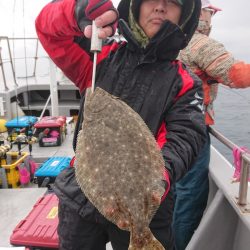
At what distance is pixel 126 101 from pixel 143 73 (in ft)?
0.69

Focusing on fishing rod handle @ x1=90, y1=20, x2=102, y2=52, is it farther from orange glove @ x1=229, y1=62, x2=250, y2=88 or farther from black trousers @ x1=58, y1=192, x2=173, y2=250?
orange glove @ x1=229, y1=62, x2=250, y2=88

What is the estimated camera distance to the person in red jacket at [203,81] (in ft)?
9.51

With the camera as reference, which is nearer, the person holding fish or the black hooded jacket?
the person holding fish

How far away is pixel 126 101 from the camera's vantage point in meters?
1.96

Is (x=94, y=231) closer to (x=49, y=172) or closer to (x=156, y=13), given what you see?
(x=156, y=13)

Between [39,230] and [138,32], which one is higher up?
[138,32]

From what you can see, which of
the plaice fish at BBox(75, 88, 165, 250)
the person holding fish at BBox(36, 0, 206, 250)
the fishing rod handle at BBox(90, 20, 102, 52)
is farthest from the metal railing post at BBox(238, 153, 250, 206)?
the fishing rod handle at BBox(90, 20, 102, 52)

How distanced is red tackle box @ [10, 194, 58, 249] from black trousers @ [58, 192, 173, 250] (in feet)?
2.11

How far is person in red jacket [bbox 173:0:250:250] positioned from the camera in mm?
2898

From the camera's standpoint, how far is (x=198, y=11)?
210cm

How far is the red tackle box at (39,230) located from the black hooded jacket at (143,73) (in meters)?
0.88

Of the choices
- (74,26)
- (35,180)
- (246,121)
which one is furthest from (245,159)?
(246,121)

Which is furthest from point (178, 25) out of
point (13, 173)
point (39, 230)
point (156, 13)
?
point (13, 173)

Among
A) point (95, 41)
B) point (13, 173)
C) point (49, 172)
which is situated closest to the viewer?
point (95, 41)
